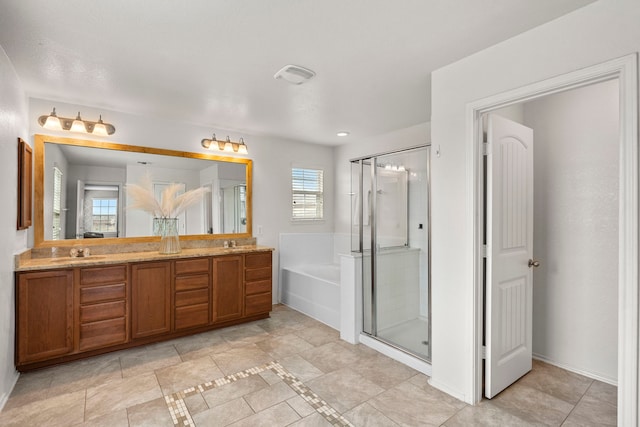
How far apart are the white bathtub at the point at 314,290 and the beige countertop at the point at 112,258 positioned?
0.73 metres

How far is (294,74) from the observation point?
2465 millimetres

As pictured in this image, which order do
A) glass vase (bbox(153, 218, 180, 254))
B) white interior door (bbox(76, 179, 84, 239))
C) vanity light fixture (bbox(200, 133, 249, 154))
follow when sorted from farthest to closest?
vanity light fixture (bbox(200, 133, 249, 154))
glass vase (bbox(153, 218, 180, 254))
white interior door (bbox(76, 179, 84, 239))

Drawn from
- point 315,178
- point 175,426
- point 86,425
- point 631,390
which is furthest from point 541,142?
point 86,425

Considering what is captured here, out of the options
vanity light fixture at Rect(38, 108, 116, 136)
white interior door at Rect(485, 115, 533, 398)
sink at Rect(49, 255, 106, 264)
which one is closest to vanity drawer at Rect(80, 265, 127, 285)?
sink at Rect(49, 255, 106, 264)

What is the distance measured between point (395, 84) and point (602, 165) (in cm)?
176

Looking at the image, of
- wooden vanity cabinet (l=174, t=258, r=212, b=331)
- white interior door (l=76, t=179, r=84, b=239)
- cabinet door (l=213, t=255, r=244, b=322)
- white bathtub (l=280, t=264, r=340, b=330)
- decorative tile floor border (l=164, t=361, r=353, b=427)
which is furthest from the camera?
white bathtub (l=280, t=264, r=340, b=330)

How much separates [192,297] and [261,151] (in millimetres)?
2123

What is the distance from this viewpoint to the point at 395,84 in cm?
270

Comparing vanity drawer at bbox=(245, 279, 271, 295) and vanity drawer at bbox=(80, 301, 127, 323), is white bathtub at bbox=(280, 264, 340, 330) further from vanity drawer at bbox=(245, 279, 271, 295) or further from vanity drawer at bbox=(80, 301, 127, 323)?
vanity drawer at bbox=(80, 301, 127, 323)

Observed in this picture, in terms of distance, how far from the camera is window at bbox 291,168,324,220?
Answer: 482 cm

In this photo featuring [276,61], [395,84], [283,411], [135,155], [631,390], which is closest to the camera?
[631,390]

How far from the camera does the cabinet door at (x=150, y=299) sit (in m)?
3.07

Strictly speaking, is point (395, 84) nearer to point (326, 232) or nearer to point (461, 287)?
point (461, 287)

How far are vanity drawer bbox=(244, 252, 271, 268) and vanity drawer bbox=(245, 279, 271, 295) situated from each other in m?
0.21
